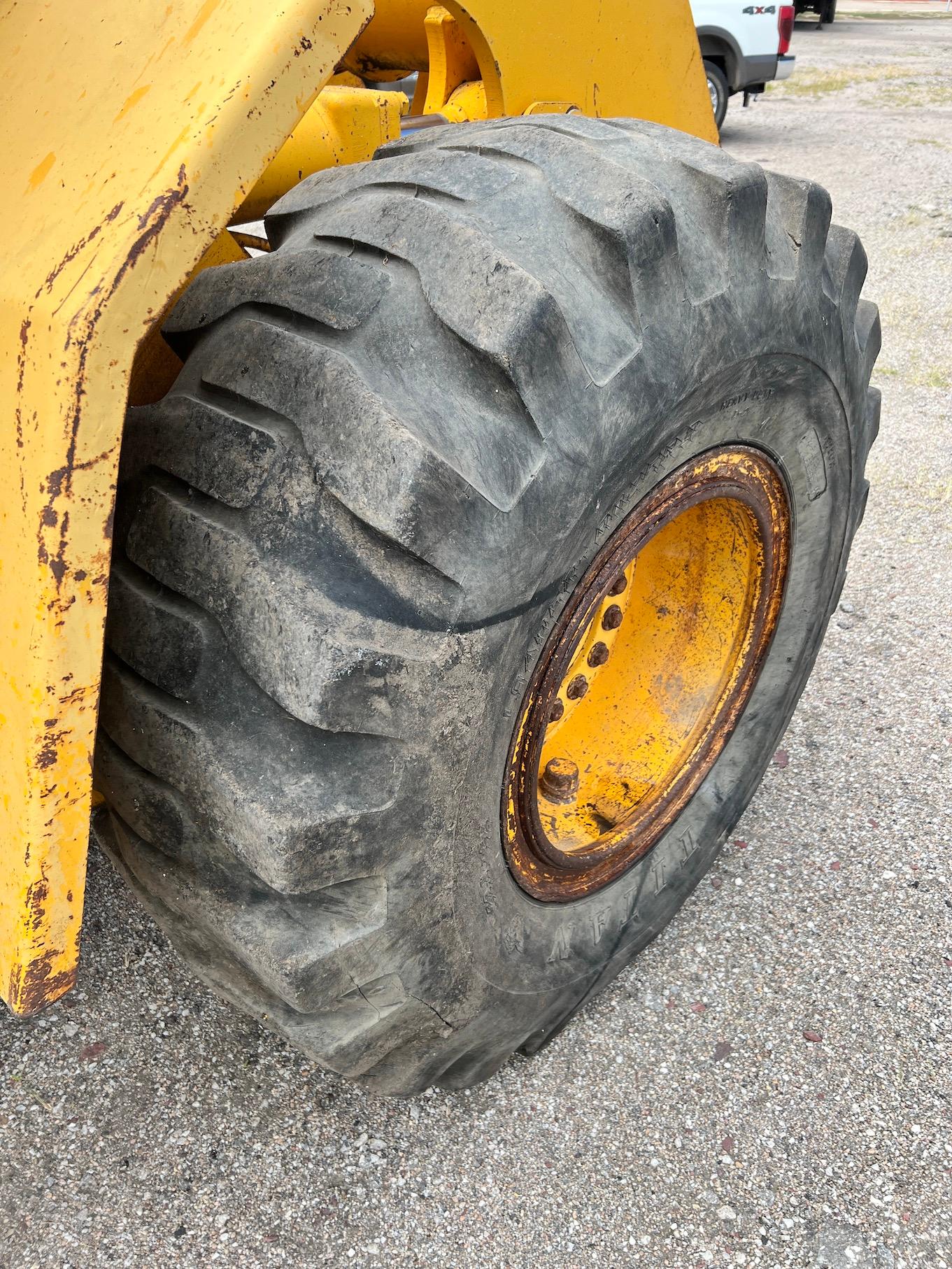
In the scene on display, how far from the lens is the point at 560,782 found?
185 centimetres

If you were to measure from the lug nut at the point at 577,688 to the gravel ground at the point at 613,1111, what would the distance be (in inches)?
21.0

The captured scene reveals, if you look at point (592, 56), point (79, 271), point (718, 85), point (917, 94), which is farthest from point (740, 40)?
point (79, 271)

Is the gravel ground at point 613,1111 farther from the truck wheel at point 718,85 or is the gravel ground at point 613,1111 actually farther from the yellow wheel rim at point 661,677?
the truck wheel at point 718,85

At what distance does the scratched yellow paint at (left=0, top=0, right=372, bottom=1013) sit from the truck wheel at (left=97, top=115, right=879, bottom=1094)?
0.18 m

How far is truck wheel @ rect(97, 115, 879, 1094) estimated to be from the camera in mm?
1127

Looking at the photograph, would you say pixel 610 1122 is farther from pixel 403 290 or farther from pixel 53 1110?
pixel 403 290

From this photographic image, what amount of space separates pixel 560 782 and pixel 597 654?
26 cm

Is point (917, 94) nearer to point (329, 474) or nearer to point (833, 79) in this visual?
point (833, 79)

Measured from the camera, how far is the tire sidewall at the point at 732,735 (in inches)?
51.9

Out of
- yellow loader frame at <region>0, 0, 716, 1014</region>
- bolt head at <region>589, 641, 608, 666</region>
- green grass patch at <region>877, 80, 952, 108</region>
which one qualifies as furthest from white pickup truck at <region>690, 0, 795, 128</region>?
yellow loader frame at <region>0, 0, 716, 1014</region>

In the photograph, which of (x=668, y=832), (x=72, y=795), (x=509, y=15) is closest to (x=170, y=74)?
(x=72, y=795)

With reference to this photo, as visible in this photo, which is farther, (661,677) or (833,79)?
(833,79)

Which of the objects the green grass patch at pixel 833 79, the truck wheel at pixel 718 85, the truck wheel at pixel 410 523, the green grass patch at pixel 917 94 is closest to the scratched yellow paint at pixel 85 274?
the truck wheel at pixel 410 523

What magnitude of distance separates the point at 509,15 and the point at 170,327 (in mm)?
984
